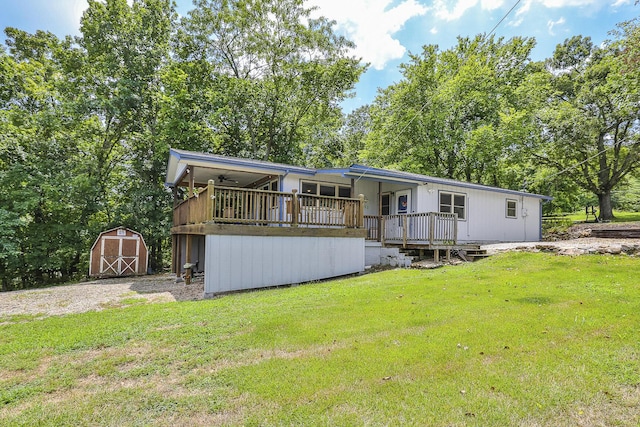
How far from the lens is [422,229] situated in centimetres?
1144

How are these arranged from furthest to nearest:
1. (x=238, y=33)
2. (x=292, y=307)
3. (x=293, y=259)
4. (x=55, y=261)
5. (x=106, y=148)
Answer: (x=238, y=33)
(x=106, y=148)
(x=55, y=261)
(x=293, y=259)
(x=292, y=307)

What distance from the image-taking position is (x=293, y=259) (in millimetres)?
8992

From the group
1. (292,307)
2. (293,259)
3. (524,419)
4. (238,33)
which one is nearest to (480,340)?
(524,419)

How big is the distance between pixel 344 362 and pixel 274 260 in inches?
211

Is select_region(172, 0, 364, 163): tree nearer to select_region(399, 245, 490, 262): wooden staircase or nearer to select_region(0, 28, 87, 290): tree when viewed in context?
select_region(0, 28, 87, 290): tree

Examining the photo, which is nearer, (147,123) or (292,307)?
(292,307)

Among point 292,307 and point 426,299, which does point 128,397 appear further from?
point 426,299

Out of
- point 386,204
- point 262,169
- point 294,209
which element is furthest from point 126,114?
point 386,204

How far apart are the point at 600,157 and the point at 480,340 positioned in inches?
869

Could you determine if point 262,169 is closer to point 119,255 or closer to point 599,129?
point 119,255

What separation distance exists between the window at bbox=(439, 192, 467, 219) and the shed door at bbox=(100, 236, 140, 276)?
44.1 feet

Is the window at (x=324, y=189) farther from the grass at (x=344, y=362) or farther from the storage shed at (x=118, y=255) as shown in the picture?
the storage shed at (x=118, y=255)

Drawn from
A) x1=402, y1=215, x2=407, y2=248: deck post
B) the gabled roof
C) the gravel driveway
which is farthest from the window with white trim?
x1=402, y1=215, x2=407, y2=248: deck post

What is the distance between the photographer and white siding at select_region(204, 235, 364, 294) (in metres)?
7.89
